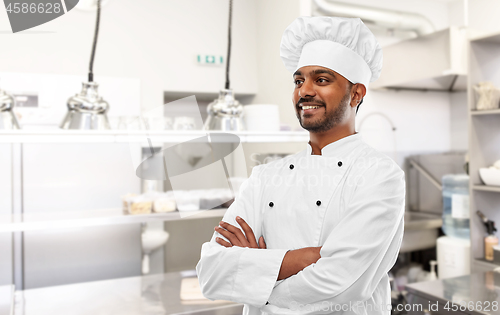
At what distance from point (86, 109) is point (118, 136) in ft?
0.51

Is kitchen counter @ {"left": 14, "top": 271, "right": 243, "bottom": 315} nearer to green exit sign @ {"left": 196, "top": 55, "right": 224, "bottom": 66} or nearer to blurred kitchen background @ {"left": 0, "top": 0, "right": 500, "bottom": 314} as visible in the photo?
blurred kitchen background @ {"left": 0, "top": 0, "right": 500, "bottom": 314}

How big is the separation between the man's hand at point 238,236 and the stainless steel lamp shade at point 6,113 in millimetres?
941

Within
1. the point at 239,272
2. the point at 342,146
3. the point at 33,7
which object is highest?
the point at 33,7

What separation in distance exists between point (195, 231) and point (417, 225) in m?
1.67

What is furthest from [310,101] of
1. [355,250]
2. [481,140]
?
[481,140]

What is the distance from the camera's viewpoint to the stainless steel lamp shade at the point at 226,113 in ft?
5.88

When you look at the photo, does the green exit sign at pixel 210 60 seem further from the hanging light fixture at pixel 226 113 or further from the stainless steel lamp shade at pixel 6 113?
the stainless steel lamp shade at pixel 6 113

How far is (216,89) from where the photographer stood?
3.01m

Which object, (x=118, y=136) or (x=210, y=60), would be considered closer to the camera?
(x=118, y=136)

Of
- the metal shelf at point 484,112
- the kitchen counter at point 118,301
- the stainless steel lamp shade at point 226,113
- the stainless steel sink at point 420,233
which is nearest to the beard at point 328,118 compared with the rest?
the stainless steel lamp shade at point 226,113

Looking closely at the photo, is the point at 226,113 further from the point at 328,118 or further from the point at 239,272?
the point at 239,272

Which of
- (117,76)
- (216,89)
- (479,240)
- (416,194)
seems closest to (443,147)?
(416,194)

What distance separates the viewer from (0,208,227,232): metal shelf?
5.11 feet

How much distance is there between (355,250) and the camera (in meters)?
0.98
